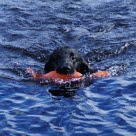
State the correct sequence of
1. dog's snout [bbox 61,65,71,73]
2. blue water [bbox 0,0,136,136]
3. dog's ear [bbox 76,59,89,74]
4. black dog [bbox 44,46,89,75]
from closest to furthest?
1. blue water [bbox 0,0,136,136]
2. dog's snout [bbox 61,65,71,73]
3. black dog [bbox 44,46,89,75]
4. dog's ear [bbox 76,59,89,74]

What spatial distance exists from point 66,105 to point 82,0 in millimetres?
8868

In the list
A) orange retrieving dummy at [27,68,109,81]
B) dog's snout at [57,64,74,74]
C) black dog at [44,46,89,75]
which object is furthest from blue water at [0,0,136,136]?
black dog at [44,46,89,75]

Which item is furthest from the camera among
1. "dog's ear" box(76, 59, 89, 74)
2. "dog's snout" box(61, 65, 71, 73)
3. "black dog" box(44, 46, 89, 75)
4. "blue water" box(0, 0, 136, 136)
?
"dog's ear" box(76, 59, 89, 74)

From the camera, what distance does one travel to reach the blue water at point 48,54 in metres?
7.12

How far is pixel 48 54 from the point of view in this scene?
11.8m

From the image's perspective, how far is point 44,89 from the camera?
8.95m

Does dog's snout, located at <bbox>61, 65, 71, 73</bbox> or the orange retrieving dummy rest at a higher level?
Answer: dog's snout, located at <bbox>61, 65, 71, 73</bbox>

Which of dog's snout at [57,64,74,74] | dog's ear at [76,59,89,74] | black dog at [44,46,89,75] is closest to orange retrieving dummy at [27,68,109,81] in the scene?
dog's snout at [57,64,74,74]

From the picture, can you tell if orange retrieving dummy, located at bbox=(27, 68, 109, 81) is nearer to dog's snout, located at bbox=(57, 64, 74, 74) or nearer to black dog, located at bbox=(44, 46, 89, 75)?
dog's snout, located at bbox=(57, 64, 74, 74)

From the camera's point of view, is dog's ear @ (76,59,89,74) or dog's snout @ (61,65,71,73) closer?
dog's snout @ (61,65,71,73)

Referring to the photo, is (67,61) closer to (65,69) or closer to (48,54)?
(65,69)

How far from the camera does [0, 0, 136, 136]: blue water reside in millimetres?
7125

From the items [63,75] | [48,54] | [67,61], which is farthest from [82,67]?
[48,54]

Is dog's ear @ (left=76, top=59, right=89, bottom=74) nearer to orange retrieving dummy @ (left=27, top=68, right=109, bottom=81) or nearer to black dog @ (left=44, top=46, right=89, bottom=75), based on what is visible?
black dog @ (left=44, top=46, right=89, bottom=75)
